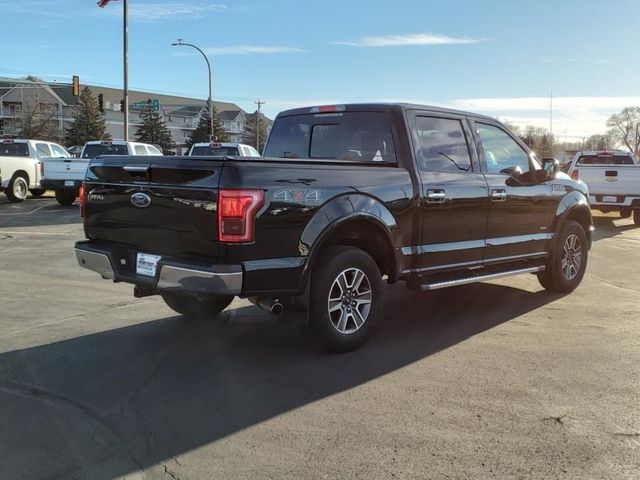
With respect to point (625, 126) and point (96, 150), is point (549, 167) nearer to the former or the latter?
point (96, 150)

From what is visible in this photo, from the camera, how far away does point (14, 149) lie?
1978 centimetres

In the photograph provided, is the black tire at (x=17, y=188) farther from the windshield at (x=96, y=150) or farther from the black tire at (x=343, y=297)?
the black tire at (x=343, y=297)

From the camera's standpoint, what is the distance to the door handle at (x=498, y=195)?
628 centimetres

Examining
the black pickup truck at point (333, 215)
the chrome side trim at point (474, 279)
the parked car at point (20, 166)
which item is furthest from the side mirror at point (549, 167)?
the parked car at point (20, 166)

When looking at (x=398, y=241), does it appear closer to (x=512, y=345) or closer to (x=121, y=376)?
(x=512, y=345)

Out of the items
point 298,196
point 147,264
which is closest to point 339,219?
point 298,196

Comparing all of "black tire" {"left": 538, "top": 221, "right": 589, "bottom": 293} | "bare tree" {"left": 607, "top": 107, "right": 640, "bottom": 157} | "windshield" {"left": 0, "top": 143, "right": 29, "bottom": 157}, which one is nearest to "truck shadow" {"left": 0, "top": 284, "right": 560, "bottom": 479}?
"black tire" {"left": 538, "top": 221, "right": 589, "bottom": 293}

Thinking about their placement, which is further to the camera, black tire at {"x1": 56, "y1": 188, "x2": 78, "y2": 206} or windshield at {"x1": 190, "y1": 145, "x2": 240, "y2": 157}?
black tire at {"x1": 56, "y1": 188, "x2": 78, "y2": 206}

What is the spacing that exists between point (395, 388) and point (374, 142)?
2.44 meters

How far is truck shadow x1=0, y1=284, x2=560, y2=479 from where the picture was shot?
3430 mm

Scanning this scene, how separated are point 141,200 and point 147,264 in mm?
508

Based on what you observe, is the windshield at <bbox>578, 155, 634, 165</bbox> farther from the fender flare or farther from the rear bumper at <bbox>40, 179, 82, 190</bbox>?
the fender flare

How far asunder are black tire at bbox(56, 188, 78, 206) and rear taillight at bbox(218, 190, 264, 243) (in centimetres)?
1596

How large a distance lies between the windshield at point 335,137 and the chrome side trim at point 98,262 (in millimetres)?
2246
